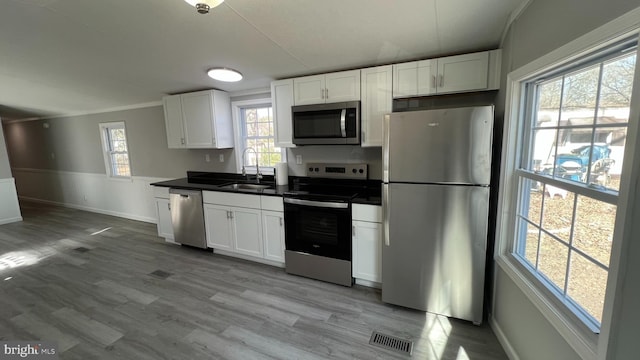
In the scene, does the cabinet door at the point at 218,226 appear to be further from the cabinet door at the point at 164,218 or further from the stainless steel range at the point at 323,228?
the stainless steel range at the point at 323,228

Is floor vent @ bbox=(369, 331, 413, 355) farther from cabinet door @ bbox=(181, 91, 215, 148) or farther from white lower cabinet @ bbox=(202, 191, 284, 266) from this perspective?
cabinet door @ bbox=(181, 91, 215, 148)

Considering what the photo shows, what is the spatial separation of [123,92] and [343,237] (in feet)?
13.6

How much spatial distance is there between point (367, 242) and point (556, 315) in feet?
4.76

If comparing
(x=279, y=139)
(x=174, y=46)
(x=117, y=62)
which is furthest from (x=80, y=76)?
(x=279, y=139)

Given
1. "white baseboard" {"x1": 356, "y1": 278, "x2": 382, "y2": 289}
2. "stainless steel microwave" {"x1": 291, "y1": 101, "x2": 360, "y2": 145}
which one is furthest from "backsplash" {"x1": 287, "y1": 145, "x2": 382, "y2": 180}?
"white baseboard" {"x1": 356, "y1": 278, "x2": 382, "y2": 289}

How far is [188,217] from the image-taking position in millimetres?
3617

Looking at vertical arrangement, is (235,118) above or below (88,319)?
above

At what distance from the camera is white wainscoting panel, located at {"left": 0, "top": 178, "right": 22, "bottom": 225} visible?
5.21 m

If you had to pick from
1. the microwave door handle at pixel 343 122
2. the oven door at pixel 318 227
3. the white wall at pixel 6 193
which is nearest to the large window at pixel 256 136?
the oven door at pixel 318 227

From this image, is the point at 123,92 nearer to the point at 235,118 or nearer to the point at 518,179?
the point at 235,118

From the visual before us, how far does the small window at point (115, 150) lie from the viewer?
205 inches

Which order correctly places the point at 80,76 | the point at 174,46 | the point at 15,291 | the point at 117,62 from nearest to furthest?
1. the point at 174,46
2. the point at 15,291
3. the point at 117,62
4. the point at 80,76

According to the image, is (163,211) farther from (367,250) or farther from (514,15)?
(514,15)

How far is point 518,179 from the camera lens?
1.81 metres
